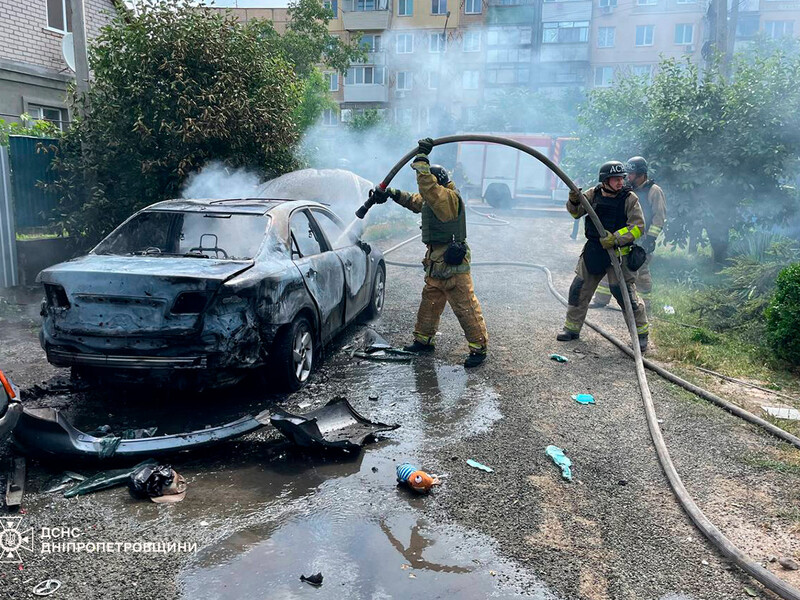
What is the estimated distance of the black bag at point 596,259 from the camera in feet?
22.1

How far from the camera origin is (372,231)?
15570mm

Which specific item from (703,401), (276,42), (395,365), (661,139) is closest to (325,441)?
(395,365)

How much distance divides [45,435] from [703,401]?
475cm

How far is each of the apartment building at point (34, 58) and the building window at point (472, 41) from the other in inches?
1157

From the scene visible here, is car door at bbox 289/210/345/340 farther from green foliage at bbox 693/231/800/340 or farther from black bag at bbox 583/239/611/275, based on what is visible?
green foliage at bbox 693/231/800/340

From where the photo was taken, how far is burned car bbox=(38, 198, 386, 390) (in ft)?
13.8

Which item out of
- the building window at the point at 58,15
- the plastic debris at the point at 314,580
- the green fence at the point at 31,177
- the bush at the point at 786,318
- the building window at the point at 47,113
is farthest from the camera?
the building window at the point at 58,15

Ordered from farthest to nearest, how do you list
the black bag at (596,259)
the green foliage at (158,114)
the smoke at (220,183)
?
the smoke at (220,183) → the green foliage at (158,114) → the black bag at (596,259)

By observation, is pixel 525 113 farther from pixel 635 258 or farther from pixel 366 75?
pixel 635 258

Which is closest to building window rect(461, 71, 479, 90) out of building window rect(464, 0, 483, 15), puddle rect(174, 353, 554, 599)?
building window rect(464, 0, 483, 15)

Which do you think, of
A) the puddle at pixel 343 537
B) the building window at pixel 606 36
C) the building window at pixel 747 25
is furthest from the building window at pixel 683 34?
the puddle at pixel 343 537

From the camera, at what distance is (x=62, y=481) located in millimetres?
3578

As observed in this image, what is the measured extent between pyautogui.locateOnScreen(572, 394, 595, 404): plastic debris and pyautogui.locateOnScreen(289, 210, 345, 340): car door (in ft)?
7.09

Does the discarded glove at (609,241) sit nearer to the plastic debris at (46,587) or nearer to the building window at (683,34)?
the plastic debris at (46,587)
